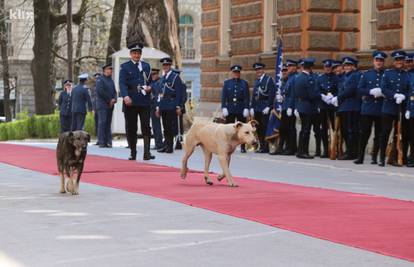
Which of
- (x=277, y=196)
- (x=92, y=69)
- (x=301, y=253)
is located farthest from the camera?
(x=92, y=69)

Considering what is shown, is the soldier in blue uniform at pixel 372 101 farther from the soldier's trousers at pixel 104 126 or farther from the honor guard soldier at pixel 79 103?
the honor guard soldier at pixel 79 103

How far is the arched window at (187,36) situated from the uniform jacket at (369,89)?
53.4 m

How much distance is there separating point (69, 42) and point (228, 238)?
31.6m

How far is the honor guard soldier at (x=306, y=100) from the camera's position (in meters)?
21.9

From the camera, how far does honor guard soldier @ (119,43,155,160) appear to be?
20.2m

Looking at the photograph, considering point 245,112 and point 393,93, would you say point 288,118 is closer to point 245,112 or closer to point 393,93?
point 245,112

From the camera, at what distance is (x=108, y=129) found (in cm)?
2719

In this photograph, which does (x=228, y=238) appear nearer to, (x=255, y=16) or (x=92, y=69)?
(x=255, y=16)

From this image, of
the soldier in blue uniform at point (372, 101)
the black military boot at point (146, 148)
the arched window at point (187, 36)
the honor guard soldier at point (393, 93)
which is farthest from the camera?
the arched window at point (187, 36)

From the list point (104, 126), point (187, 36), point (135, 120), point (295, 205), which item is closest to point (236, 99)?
point (135, 120)

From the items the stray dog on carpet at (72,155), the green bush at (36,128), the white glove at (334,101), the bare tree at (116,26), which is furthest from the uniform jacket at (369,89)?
the bare tree at (116,26)

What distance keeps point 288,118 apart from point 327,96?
153cm

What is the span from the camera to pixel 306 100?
72.4 ft

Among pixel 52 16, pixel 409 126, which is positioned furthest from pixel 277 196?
pixel 52 16
